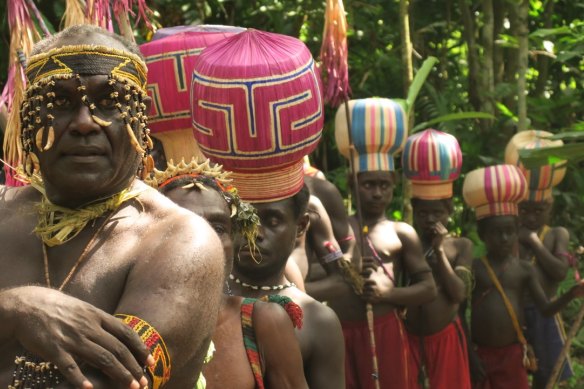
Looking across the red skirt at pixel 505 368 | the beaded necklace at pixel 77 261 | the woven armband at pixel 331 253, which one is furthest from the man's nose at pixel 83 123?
the red skirt at pixel 505 368

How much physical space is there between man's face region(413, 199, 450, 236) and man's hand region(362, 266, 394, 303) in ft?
2.81

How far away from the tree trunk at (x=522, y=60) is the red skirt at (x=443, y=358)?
2537 millimetres

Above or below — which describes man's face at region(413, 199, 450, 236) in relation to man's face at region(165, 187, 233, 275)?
below

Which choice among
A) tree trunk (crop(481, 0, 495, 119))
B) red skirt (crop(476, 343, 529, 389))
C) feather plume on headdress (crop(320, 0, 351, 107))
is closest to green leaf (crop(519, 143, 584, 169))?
feather plume on headdress (crop(320, 0, 351, 107))

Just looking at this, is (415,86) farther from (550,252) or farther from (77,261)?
(77,261)

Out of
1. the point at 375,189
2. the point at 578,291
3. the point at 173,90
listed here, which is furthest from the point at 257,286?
the point at 578,291

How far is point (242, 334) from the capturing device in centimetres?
377

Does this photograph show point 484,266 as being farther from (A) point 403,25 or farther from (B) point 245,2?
(B) point 245,2

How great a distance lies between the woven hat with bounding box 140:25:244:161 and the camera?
17.4 ft

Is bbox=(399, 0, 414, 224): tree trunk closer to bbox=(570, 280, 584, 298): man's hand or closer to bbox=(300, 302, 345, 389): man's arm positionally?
bbox=(570, 280, 584, 298): man's hand

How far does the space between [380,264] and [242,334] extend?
3746 millimetres

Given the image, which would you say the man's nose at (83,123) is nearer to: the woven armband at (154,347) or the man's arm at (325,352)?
the woven armband at (154,347)

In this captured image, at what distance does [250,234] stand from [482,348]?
487 centimetres

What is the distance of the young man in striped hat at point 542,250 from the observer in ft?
28.3
